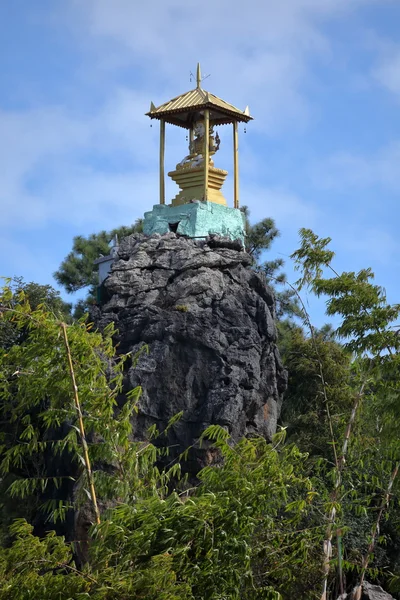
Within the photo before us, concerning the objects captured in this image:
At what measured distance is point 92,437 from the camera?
15125 millimetres

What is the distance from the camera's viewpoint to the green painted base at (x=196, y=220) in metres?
18.8

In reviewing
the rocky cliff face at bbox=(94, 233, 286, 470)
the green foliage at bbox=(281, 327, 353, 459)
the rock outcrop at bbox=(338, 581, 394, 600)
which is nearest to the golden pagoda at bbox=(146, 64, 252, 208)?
the rocky cliff face at bbox=(94, 233, 286, 470)

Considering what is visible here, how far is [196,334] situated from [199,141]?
13.6 ft

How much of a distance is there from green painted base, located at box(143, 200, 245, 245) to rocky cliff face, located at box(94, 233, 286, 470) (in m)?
0.31

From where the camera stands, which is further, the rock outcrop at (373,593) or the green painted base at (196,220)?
the green painted base at (196,220)

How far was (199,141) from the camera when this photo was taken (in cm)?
1930

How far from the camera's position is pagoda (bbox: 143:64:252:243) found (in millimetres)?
18859

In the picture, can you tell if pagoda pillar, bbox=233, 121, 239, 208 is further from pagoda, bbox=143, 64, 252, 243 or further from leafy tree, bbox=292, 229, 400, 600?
leafy tree, bbox=292, 229, 400, 600

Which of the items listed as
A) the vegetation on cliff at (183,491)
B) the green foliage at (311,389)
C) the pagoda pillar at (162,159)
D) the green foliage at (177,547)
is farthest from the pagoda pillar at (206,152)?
the green foliage at (177,547)

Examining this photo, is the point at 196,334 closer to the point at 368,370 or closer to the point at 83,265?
the point at 368,370

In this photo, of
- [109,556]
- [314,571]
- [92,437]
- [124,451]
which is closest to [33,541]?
[109,556]

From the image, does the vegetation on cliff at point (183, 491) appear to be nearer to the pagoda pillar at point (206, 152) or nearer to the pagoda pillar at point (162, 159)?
the pagoda pillar at point (206, 152)

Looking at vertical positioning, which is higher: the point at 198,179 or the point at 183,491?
the point at 198,179

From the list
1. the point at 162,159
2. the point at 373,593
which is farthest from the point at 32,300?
the point at 373,593
